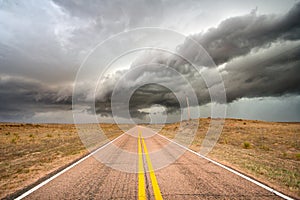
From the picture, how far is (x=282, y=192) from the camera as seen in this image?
17.5 feet

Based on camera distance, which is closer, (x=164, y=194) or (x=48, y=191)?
(x=164, y=194)

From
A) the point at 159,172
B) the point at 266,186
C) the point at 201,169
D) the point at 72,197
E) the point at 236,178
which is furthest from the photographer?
the point at 201,169

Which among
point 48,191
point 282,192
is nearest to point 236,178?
point 282,192

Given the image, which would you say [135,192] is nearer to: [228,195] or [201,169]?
[228,195]

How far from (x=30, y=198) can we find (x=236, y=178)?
231 inches


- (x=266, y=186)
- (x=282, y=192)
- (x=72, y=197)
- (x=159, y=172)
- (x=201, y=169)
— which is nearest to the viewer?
(x=72, y=197)

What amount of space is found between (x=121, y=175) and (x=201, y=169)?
308cm

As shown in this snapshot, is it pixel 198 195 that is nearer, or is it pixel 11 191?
pixel 198 195

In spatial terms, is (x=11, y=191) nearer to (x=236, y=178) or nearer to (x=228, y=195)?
(x=228, y=195)

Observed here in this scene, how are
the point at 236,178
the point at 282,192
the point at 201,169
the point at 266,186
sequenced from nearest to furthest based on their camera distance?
the point at 282,192, the point at 266,186, the point at 236,178, the point at 201,169

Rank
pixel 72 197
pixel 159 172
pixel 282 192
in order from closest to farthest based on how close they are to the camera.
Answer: pixel 72 197
pixel 282 192
pixel 159 172

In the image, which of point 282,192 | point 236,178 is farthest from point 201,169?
point 282,192

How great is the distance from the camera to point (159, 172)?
732cm

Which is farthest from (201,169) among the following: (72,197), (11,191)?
(11,191)
